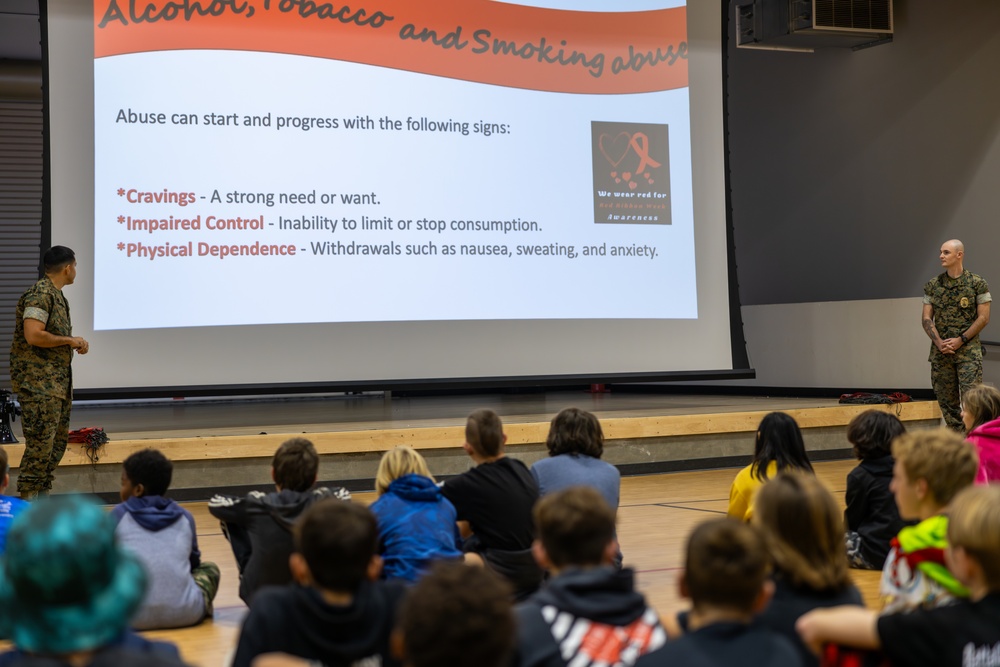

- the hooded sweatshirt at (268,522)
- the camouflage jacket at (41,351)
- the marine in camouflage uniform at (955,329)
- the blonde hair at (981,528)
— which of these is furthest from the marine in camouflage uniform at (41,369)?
the marine in camouflage uniform at (955,329)

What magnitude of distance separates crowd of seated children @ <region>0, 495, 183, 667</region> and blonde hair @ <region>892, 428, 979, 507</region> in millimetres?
1585

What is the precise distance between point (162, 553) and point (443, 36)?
4858 mm

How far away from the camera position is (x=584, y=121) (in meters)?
7.49

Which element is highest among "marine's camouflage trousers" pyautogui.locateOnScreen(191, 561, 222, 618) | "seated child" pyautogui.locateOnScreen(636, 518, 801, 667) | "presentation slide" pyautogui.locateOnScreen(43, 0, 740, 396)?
"presentation slide" pyautogui.locateOnScreen(43, 0, 740, 396)

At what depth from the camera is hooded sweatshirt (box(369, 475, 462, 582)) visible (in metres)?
2.97

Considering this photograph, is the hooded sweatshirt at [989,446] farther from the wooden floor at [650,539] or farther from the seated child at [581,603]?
the seated child at [581,603]

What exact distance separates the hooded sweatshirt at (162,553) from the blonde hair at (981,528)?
→ 2.43 metres

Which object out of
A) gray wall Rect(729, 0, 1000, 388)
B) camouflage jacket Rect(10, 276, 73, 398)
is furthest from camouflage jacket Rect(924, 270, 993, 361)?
camouflage jacket Rect(10, 276, 73, 398)

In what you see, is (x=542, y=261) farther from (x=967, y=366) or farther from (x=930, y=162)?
(x=930, y=162)

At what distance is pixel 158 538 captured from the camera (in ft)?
10.7

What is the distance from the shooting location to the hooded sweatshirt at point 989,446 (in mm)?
3602

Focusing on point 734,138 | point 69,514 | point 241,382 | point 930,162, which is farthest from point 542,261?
point 69,514

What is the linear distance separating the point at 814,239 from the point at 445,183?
498 cm

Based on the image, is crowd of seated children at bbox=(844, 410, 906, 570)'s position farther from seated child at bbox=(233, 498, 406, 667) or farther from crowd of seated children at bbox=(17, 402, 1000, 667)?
seated child at bbox=(233, 498, 406, 667)
